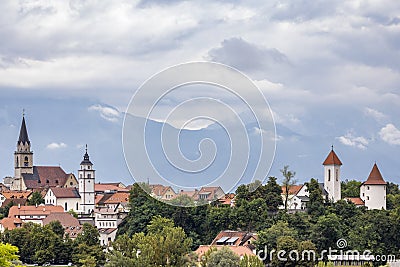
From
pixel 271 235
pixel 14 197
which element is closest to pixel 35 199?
pixel 14 197

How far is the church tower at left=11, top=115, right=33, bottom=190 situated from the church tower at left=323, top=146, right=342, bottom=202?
166ft

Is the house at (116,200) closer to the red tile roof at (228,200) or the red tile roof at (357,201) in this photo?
the red tile roof at (228,200)

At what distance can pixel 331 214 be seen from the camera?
211 ft

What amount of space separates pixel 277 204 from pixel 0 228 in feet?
87.8

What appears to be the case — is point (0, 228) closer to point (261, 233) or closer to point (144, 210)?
point (144, 210)

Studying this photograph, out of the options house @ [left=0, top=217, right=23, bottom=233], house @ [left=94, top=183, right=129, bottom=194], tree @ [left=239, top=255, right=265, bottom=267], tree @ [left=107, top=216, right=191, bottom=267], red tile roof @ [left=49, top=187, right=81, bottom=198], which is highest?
house @ [left=94, top=183, right=129, bottom=194]

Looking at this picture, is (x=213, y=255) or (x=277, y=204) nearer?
(x=213, y=255)

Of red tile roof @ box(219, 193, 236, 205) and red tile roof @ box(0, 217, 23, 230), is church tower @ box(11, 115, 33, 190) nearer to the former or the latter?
red tile roof @ box(0, 217, 23, 230)

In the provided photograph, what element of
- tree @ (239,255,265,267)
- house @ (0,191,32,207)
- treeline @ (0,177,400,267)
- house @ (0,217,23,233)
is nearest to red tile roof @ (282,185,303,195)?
treeline @ (0,177,400,267)

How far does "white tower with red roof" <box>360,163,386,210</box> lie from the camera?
75000mm

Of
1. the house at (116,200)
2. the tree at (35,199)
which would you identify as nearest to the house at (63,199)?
the tree at (35,199)

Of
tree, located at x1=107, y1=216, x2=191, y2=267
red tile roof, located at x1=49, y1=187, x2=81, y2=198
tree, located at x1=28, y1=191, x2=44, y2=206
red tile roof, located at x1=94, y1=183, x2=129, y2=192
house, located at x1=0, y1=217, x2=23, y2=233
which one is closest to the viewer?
tree, located at x1=107, y1=216, x2=191, y2=267

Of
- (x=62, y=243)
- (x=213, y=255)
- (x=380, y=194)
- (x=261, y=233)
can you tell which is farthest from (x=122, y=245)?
(x=380, y=194)

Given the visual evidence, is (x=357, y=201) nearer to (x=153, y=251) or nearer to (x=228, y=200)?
(x=228, y=200)
